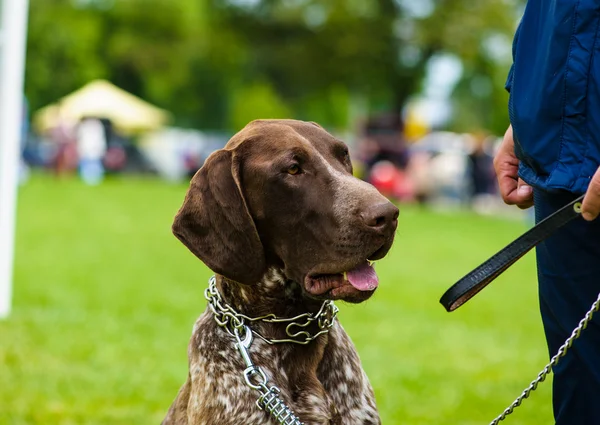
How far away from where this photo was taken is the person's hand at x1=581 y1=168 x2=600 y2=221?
2746mm

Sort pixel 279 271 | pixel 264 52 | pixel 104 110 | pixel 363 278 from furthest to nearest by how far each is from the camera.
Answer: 1. pixel 264 52
2. pixel 104 110
3. pixel 279 271
4. pixel 363 278

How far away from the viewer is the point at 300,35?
49375 millimetres

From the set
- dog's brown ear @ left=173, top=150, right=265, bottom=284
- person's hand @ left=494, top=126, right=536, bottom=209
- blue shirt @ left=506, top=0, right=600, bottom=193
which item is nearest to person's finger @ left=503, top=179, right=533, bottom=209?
person's hand @ left=494, top=126, right=536, bottom=209

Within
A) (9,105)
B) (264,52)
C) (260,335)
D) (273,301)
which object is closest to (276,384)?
(260,335)

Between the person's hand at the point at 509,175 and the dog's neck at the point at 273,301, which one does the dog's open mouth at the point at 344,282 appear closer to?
the dog's neck at the point at 273,301

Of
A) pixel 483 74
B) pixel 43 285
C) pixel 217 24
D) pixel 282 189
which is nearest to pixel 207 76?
pixel 217 24

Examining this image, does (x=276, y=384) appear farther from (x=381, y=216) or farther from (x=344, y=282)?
(x=381, y=216)

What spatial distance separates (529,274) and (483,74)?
37.8 m

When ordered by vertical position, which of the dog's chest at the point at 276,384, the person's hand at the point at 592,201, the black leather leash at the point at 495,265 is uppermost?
the person's hand at the point at 592,201

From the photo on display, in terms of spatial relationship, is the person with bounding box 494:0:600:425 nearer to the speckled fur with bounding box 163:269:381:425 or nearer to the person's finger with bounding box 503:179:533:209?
the person's finger with bounding box 503:179:533:209

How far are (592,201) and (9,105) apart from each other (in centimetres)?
656

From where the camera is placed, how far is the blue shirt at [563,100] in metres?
2.87

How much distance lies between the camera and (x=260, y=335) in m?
3.52

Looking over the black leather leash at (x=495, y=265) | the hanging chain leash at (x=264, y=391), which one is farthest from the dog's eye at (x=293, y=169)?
the black leather leash at (x=495, y=265)
